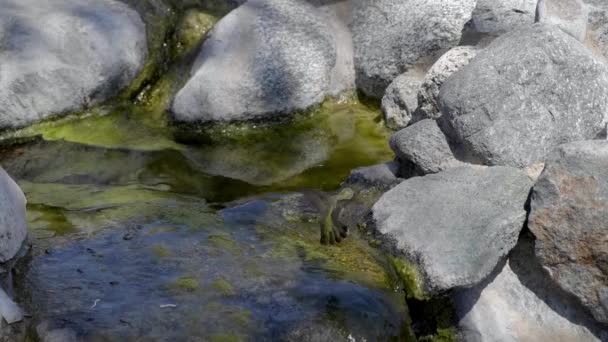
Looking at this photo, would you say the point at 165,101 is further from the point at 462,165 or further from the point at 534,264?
the point at 534,264

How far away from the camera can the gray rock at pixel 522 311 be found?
2.92 metres

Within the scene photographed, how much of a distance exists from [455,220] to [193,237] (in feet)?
3.63

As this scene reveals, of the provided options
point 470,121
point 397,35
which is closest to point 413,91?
point 397,35

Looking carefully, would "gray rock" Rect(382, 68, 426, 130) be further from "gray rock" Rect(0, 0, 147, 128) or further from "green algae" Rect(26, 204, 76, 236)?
"green algae" Rect(26, 204, 76, 236)

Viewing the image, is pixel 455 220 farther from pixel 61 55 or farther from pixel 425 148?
pixel 61 55

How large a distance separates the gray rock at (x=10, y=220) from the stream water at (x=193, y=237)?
0.09 metres

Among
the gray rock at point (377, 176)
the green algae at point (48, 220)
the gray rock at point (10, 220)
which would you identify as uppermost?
the gray rock at point (10, 220)

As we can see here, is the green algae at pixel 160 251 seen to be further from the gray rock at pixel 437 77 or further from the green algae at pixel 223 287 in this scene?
the gray rock at pixel 437 77

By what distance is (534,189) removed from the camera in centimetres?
299

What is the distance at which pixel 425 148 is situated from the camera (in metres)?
3.66

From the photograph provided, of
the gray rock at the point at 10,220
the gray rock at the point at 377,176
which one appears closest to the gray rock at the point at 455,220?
the gray rock at the point at 377,176

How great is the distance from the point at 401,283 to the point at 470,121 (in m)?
0.88

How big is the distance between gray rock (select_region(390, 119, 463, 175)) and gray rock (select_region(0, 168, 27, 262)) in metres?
1.74

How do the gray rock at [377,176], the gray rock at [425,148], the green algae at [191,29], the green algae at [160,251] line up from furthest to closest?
the green algae at [191,29] → the gray rock at [377,176] → the gray rock at [425,148] → the green algae at [160,251]
